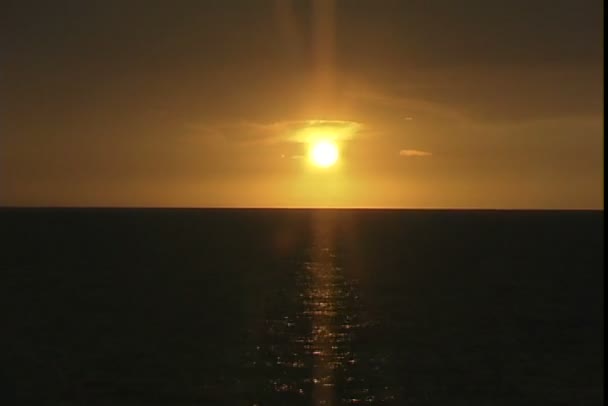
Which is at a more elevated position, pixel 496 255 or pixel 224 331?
pixel 496 255

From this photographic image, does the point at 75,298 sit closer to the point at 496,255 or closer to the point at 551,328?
the point at 551,328

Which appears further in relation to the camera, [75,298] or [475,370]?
[75,298]

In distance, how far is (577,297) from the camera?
223 ft

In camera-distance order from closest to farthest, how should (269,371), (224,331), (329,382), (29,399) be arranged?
1. (29,399)
2. (329,382)
3. (269,371)
4. (224,331)

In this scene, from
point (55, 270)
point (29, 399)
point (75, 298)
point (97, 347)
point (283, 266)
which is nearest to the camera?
point (29, 399)

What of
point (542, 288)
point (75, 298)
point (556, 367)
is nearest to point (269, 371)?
point (556, 367)

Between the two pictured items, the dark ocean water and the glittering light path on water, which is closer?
the glittering light path on water

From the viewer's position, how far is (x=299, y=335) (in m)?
46.0

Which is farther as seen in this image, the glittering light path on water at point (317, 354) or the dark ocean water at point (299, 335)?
the dark ocean water at point (299, 335)

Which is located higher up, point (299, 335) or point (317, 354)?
point (299, 335)

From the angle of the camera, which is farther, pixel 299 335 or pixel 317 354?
pixel 299 335

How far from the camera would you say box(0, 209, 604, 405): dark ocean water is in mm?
33156

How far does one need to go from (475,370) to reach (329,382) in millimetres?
8003

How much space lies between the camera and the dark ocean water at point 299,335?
3316cm
